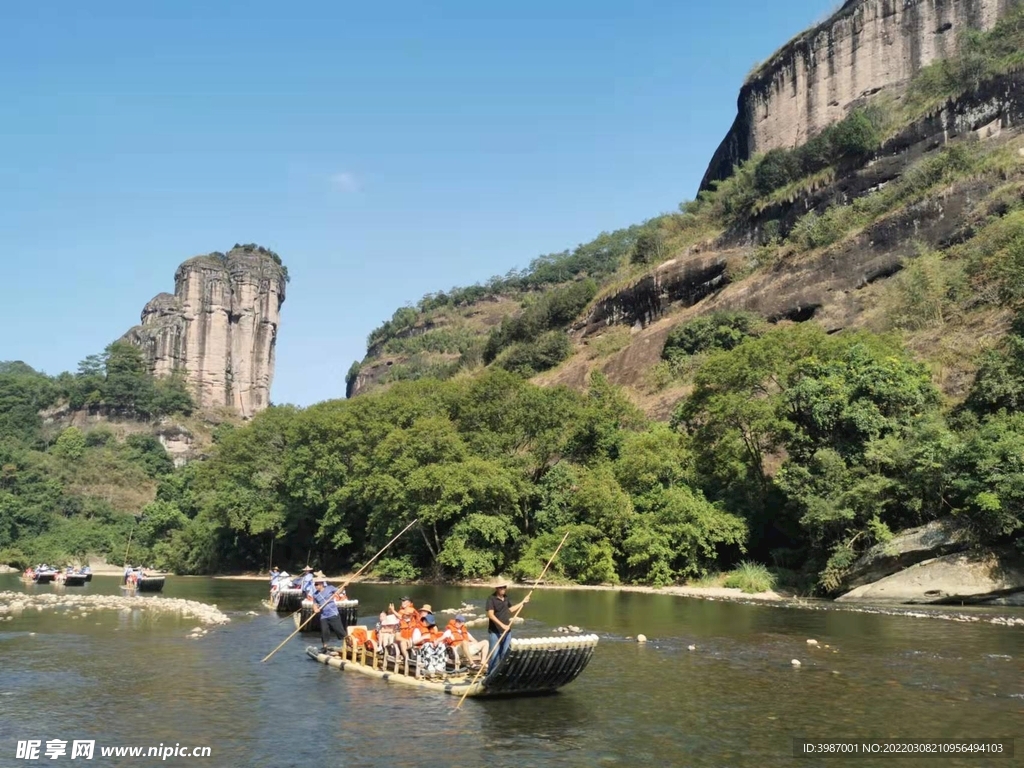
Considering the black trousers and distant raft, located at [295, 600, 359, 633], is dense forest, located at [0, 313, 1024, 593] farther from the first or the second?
the black trousers

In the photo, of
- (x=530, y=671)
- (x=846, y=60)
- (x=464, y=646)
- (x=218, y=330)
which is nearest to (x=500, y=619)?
(x=530, y=671)

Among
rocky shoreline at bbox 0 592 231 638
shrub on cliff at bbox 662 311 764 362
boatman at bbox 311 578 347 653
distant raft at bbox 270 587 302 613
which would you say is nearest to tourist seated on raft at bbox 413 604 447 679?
boatman at bbox 311 578 347 653

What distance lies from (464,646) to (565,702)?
2585 mm

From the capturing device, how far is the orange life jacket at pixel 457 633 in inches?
671

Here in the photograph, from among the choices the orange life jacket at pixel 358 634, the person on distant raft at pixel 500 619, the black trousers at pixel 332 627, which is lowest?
the black trousers at pixel 332 627

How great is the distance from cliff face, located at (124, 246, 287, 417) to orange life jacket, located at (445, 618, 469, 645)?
150 meters

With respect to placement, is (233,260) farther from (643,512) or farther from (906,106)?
(643,512)

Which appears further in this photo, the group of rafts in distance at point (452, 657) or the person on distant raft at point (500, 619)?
the person on distant raft at point (500, 619)

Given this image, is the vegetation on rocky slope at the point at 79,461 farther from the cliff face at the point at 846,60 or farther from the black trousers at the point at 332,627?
the cliff face at the point at 846,60

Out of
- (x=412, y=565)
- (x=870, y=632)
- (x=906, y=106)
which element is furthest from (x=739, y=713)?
(x=906, y=106)

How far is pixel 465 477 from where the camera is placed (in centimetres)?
4812

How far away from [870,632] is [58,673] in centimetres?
2029

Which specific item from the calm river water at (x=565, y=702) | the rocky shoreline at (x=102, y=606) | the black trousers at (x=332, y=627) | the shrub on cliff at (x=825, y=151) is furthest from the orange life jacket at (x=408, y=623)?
the shrub on cliff at (x=825, y=151)

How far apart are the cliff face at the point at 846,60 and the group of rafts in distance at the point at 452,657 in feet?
261
